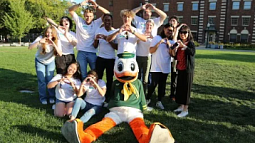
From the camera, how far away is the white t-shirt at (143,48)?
4.91m

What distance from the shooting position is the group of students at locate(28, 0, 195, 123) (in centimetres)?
448

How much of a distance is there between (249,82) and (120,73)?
6.15 m

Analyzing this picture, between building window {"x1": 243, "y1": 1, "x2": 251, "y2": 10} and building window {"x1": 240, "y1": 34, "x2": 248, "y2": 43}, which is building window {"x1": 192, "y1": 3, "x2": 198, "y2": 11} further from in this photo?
building window {"x1": 240, "y1": 34, "x2": 248, "y2": 43}

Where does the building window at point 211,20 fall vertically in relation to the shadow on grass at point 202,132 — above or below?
above

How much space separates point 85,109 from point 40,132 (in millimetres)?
1069

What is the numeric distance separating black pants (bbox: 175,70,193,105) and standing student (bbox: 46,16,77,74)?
256cm

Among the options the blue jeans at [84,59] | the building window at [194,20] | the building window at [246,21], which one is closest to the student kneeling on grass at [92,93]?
the blue jeans at [84,59]

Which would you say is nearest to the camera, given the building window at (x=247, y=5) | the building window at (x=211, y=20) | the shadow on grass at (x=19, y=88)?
the shadow on grass at (x=19, y=88)

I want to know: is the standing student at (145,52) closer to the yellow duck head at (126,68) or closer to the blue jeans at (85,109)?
the yellow duck head at (126,68)

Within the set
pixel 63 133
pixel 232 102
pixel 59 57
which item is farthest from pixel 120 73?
pixel 232 102

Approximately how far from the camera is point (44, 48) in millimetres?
4961

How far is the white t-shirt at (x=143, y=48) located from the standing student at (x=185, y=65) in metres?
0.67

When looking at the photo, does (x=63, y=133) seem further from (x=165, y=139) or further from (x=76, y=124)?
(x=165, y=139)

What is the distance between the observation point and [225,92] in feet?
21.7
